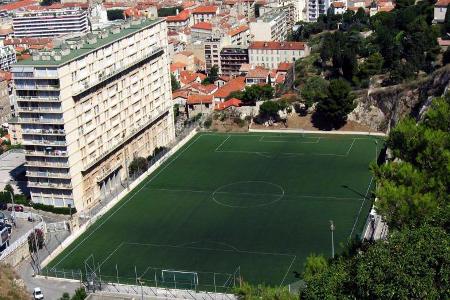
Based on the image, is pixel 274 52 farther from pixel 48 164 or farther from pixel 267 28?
pixel 48 164

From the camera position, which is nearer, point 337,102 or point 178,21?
point 337,102

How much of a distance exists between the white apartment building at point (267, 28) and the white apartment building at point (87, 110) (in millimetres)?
42531

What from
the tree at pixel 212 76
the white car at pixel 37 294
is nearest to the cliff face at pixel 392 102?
the tree at pixel 212 76

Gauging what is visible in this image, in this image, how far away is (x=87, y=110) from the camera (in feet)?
186

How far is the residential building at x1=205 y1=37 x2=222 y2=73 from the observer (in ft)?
335

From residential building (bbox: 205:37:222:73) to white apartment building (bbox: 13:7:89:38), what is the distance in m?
41.6

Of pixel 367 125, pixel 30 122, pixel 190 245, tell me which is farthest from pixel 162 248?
pixel 367 125

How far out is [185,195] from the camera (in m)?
58.1

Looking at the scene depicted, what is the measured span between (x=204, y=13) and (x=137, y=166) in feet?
242

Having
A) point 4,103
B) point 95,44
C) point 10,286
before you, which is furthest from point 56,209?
point 4,103

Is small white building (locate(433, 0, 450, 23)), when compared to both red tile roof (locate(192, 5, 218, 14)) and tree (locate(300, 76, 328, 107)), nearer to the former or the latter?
tree (locate(300, 76, 328, 107))

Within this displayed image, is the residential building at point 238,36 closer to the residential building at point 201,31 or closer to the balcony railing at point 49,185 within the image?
the residential building at point 201,31

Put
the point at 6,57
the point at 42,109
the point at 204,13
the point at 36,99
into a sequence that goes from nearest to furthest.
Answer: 1. the point at 36,99
2. the point at 42,109
3. the point at 6,57
4. the point at 204,13

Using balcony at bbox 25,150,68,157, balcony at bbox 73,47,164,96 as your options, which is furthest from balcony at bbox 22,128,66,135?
balcony at bbox 73,47,164,96
